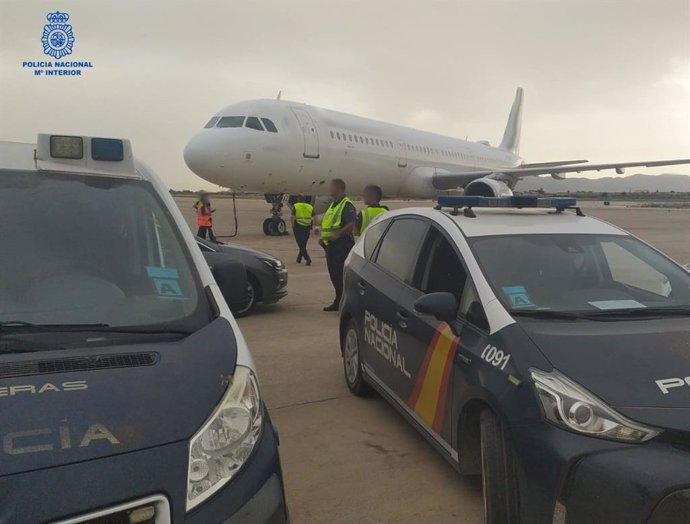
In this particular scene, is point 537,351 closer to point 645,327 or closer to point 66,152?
point 645,327

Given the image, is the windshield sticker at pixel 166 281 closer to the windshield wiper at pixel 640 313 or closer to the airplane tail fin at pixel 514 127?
the windshield wiper at pixel 640 313

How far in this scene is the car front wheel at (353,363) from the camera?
4957 millimetres

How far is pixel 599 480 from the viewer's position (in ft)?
7.68

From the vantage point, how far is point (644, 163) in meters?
24.1

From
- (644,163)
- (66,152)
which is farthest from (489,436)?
(644,163)

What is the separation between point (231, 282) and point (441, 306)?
123 cm

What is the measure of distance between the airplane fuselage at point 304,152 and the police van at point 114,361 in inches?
532

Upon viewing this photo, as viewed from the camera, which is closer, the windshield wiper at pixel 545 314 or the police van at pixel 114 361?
the police van at pixel 114 361

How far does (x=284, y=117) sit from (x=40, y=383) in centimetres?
1623

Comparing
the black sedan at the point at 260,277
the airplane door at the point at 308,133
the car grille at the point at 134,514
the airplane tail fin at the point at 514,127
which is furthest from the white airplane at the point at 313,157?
the airplane tail fin at the point at 514,127

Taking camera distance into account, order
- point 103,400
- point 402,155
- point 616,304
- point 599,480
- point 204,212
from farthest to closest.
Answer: point 402,155, point 204,212, point 616,304, point 599,480, point 103,400

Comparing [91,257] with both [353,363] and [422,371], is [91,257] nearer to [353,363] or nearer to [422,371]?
[422,371]

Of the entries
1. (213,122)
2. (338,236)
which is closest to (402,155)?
(213,122)

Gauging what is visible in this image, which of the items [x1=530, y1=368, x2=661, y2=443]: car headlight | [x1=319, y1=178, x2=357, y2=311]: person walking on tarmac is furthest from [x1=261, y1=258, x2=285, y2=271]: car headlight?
[x1=530, y1=368, x2=661, y2=443]: car headlight
